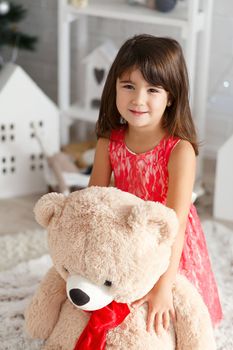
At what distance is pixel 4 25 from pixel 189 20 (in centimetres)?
79

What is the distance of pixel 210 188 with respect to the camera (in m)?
2.56

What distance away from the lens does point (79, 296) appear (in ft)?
4.03

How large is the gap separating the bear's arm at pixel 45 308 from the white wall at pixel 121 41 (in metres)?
1.16

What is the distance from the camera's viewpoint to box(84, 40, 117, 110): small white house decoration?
8.41ft

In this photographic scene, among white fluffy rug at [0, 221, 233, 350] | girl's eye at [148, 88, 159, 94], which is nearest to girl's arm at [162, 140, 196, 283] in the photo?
girl's eye at [148, 88, 159, 94]

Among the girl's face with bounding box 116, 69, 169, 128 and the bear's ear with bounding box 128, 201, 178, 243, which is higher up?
the girl's face with bounding box 116, 69, 169, 128

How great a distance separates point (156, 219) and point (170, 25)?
1430 millimetres

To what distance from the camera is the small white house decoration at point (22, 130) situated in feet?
7.99

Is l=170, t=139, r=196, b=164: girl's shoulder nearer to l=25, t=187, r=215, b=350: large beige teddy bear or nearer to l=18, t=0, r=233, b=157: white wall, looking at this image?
l=25, t=187, r=215, b=350: large beige teddy bear

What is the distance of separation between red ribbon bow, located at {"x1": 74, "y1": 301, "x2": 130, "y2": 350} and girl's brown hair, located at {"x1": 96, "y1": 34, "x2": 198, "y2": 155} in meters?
0.43

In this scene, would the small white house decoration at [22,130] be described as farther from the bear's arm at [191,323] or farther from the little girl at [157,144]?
the bear's arm at [191,323]

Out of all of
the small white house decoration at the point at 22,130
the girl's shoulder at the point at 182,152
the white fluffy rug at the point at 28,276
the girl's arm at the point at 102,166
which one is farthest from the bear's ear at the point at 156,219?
the small white house decoration at the point at 22,130

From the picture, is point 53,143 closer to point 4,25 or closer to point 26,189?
point 26,189

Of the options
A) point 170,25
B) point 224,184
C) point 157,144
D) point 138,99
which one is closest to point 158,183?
point 157,144
